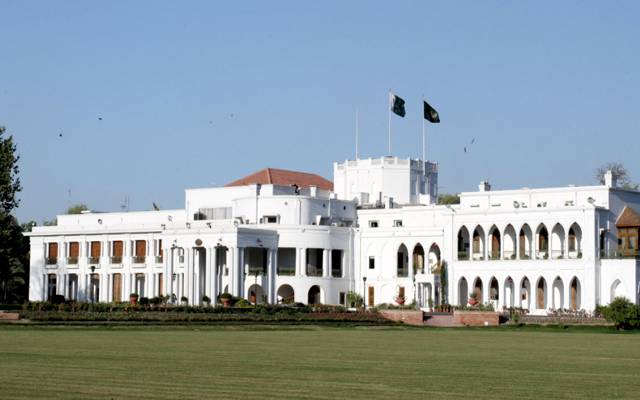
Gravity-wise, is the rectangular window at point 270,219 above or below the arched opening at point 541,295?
above

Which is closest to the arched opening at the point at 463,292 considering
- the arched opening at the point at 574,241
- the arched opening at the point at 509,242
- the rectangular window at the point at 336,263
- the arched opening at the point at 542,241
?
the arched opening at the point at 509,242

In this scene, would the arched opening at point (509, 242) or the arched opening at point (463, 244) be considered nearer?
the arched opening at point (509, 242)

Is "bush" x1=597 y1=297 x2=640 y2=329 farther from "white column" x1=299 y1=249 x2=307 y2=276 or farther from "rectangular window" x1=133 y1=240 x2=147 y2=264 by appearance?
"rectangular window" x1=133 y1=240 x2=147 y2=264

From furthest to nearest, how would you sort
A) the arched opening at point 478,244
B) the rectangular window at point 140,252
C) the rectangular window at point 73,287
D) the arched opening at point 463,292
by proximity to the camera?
the rectangular window at point 73,287 → the rectangular window at point 140,252 → the arched opening at point 463,292 → the arched opening at point 478,244

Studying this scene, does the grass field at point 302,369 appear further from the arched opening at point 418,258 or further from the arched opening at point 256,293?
the arched opening at point 418,258

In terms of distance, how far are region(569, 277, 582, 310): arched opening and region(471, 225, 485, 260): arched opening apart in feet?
26.3

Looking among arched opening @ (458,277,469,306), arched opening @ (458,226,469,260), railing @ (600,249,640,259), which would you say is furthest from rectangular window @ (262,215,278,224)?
railing @ (600,249,640,259)

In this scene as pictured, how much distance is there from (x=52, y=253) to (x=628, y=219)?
5179cm

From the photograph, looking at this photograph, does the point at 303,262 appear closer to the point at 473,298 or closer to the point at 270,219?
the point at 270,219

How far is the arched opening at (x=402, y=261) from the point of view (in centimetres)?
9938

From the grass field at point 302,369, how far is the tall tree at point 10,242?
4941cm

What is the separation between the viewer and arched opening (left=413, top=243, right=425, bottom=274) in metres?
99.1

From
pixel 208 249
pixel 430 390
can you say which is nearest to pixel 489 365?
pixel 430 390

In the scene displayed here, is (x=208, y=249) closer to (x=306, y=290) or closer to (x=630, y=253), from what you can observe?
(x=306, y=290)
